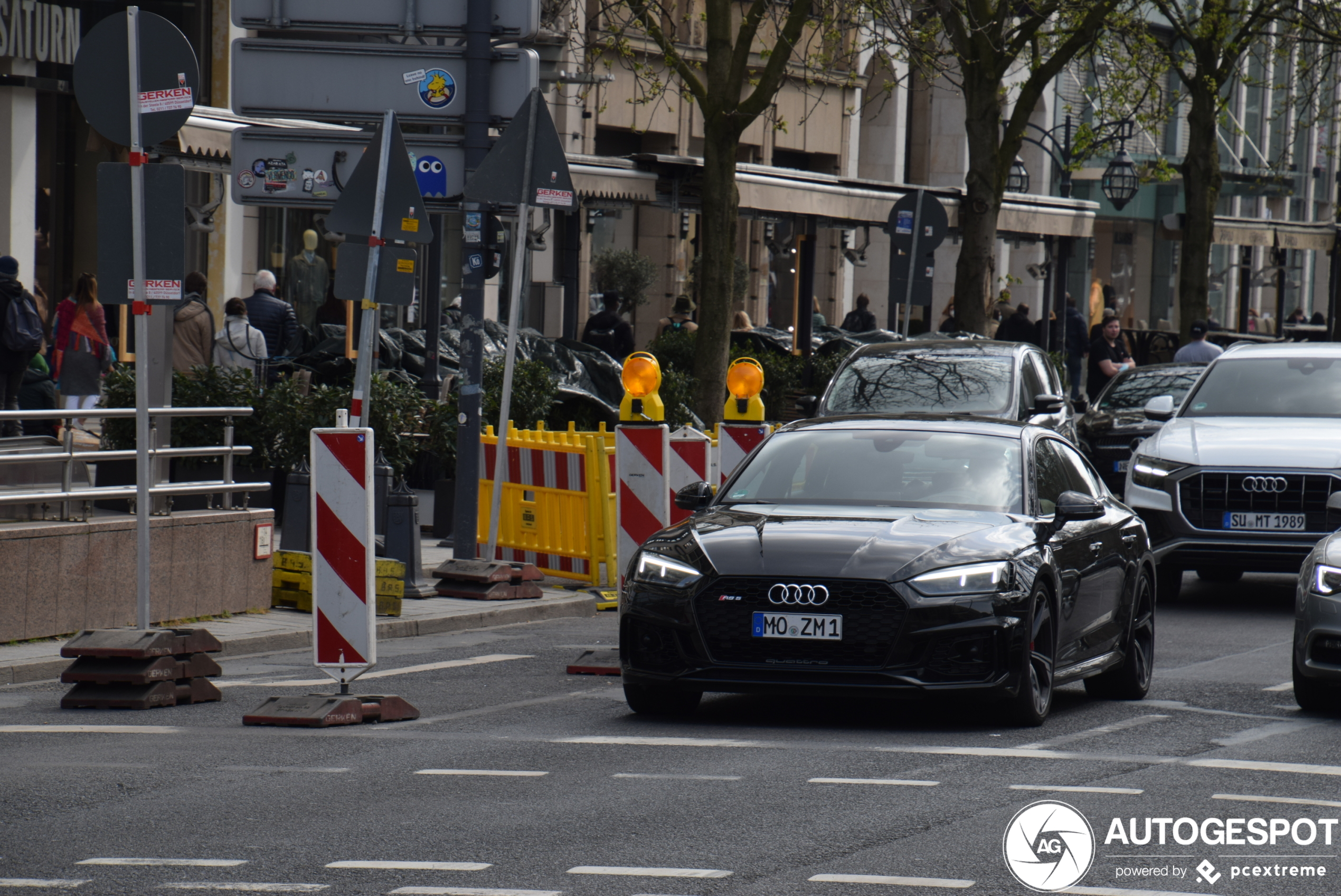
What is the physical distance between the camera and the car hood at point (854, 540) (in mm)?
9039

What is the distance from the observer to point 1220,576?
1750 centimetres

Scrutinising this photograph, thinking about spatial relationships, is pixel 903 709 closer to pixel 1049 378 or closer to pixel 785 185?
pixel 1049 378

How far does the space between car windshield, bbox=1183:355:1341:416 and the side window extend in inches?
229

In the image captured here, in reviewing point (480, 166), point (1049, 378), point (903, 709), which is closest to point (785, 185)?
point (1049, 378)

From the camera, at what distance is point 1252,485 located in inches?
581

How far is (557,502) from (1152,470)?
4.17 metres

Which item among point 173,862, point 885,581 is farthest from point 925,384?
point 173,862

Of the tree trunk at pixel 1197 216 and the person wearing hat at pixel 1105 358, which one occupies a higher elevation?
the tree trunk at pixel 1197 216

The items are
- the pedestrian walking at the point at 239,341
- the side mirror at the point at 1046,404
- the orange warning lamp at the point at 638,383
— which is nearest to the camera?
the orange warning lamp at the point at 638,383

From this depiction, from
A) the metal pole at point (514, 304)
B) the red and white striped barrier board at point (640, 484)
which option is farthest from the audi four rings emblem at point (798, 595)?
the metal pole at point (514, 304)

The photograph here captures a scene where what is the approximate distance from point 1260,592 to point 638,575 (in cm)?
837

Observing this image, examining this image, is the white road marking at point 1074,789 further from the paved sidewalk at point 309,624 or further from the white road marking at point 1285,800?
the paved sidewalk at point 309,624

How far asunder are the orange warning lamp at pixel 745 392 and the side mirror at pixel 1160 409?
283 cm

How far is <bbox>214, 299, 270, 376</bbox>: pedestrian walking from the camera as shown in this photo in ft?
68.5
